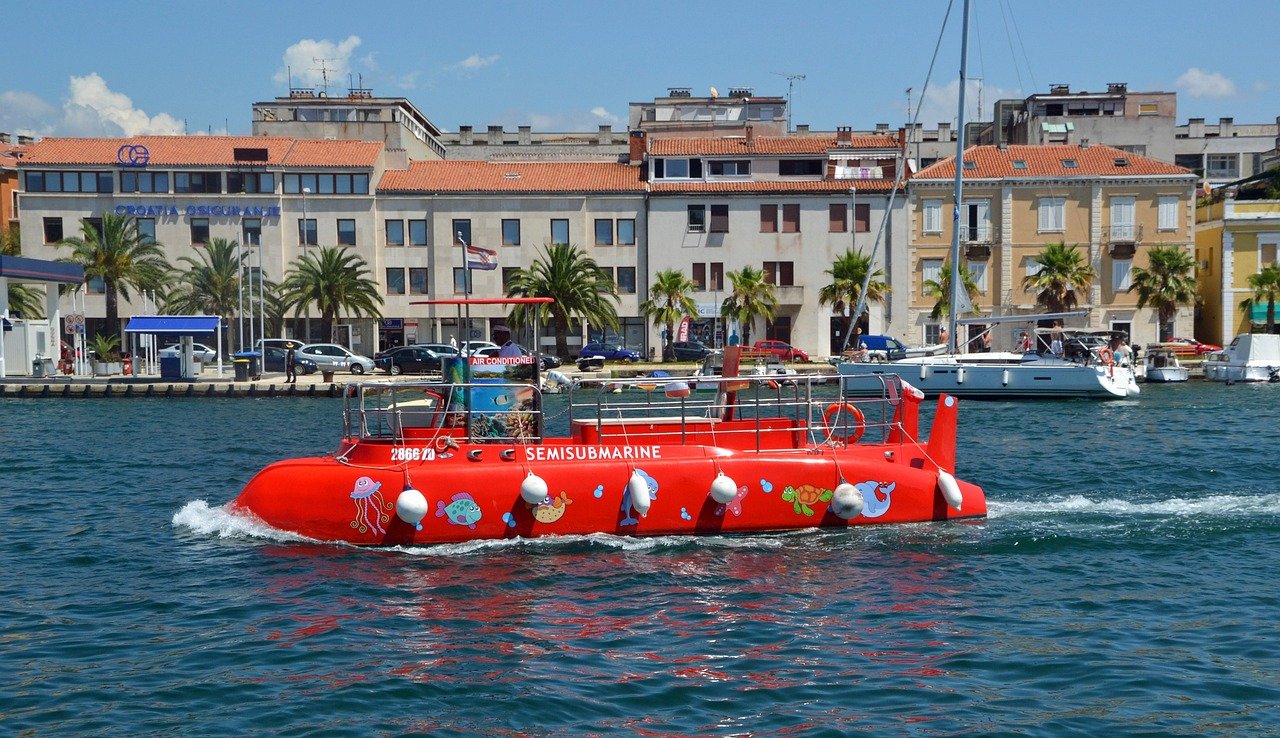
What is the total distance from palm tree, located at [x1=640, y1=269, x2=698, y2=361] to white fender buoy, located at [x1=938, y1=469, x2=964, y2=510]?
1714 inches

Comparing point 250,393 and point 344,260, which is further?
point 344,260

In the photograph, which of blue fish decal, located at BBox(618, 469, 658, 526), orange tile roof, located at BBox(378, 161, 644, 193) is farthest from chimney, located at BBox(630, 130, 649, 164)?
blue fish decal, located at BBox(618, 469, 658, 526)

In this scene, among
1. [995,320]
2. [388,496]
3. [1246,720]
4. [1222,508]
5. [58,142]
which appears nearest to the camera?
[1246,720]

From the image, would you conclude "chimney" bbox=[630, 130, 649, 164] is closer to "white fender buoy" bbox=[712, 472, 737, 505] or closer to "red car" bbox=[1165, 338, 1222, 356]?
"red car" bbox=[1165, 338, 1222, 356]

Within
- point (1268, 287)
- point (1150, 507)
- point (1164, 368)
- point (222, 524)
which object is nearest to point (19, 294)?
point (222, 524)

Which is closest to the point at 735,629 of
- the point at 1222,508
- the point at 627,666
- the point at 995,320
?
the point at 627,666

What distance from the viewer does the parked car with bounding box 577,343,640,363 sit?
190ft

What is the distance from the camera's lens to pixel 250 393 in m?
46.2

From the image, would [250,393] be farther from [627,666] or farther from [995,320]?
[627,666]

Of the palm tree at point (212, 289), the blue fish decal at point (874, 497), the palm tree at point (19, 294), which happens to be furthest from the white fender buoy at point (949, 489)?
the palm tree at point (19, 294)

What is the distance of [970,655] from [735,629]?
7.20 ft

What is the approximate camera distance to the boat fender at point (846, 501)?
15422mm

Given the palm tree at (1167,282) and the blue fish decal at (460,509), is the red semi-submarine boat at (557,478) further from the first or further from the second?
the palm tree at (1167,282)

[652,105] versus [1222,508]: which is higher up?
[652,105]
